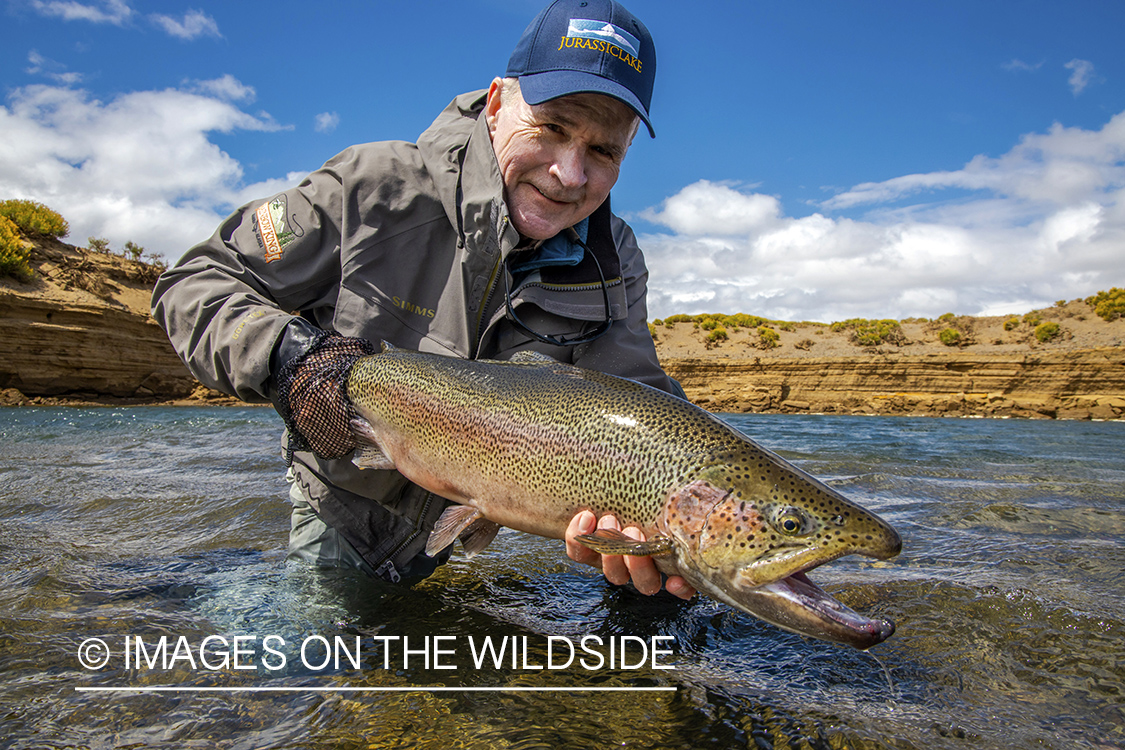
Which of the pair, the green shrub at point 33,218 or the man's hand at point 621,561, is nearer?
the man's hand at point 621,561

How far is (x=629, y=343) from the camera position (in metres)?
3.23

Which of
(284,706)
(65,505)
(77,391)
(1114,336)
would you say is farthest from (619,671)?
(1114,336)

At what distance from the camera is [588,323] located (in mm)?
3139

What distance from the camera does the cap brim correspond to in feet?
8.59

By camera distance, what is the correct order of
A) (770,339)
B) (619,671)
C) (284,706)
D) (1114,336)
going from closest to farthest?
(284,706)
(619,671)
(1114,336)
(770,339)

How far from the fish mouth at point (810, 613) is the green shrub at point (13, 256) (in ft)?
88.3

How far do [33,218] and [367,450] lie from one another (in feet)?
102

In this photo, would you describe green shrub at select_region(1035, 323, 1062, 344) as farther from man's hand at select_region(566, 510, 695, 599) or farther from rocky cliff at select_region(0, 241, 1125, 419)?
man's hand at select_region(566, 510, 695, 599)

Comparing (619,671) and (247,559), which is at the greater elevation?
(619,671)

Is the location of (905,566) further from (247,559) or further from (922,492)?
(247,559)

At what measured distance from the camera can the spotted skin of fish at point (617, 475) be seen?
195cm

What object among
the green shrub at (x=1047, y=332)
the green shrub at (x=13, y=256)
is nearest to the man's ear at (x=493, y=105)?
the green shrub at (x=13, y=256)

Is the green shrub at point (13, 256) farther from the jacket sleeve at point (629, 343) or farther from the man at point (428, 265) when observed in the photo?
the jacket sleeve at point (629, 343)

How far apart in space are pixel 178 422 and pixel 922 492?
16.1 metres
